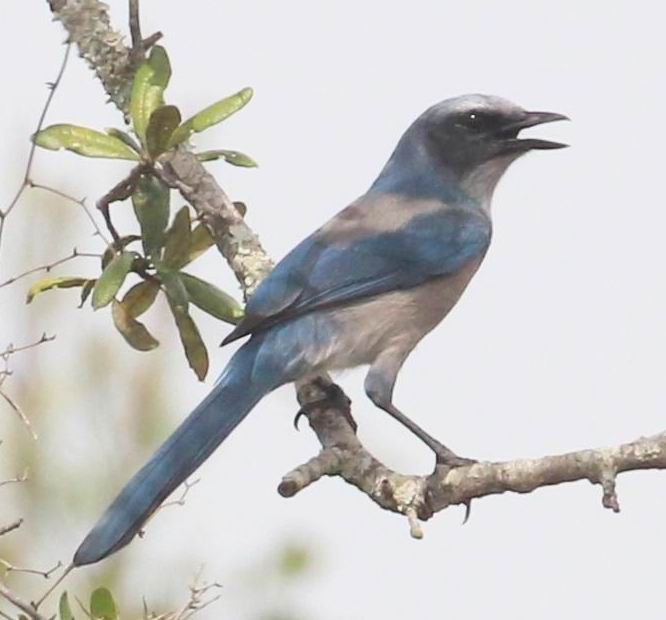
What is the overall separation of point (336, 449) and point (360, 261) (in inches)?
53.2

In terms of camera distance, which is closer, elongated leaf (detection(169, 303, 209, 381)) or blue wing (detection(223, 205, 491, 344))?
elongated leaf (detection(169, 303, 209, 381))

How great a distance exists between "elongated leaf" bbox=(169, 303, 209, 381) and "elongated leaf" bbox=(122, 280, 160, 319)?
0.09 m

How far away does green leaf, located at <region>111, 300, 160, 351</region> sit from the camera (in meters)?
5.20

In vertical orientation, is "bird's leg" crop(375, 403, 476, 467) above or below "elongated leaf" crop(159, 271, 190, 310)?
below

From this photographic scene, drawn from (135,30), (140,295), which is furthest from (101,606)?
(135,30)

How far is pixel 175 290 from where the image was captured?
17.0 ft

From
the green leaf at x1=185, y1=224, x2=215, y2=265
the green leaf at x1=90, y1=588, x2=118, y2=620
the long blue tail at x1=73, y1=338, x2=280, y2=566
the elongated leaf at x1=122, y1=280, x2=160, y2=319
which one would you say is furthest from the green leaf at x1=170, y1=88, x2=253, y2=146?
the green leaf at x1=90, y1=588, x2=118, y2=620

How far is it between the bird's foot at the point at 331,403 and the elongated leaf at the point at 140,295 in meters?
0.67

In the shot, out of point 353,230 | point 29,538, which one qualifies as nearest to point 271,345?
point 353,230

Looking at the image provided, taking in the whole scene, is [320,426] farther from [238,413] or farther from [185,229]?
[185,229]

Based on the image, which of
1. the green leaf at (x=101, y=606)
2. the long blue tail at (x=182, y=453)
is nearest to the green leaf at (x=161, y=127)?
the long blue tail at (x=182, y=453)

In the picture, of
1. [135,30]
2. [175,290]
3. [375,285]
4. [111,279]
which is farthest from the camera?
[375,285]

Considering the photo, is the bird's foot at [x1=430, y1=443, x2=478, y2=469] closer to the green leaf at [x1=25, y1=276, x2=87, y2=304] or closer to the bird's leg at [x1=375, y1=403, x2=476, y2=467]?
the bird's leg at [x1=375, y1=403, x2=476, y2=467]

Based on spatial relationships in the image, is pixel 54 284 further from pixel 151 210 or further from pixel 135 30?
pixel 135 30
